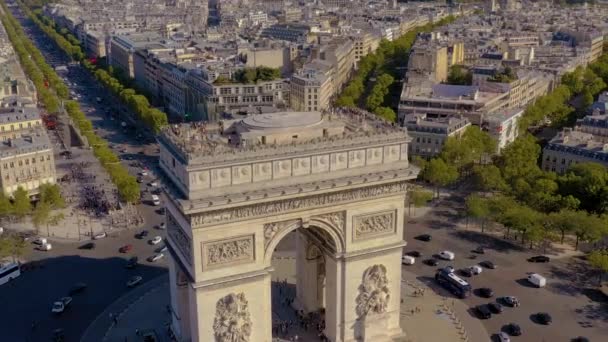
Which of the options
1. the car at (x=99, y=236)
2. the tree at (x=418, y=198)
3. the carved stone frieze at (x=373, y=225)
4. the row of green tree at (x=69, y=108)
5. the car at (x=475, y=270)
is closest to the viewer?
the carved stone frieze at (x=373, y=225)

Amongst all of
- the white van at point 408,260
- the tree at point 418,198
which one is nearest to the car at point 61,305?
the white van at point 408,260

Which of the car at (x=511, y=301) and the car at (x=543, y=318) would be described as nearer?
the car at (x=543, y=318)

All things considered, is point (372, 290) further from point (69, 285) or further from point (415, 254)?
point (69, 285)

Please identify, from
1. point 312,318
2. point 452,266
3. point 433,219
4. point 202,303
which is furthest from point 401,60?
point 202,303

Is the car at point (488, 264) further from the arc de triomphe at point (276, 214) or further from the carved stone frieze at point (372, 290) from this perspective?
the carved stone frieze at point (372, 290)

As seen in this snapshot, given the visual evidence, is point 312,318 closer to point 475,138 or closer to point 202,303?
point 202,303

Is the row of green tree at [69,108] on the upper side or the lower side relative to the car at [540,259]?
upper

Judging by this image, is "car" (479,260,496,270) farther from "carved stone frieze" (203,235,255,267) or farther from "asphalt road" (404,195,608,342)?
"carved stone frieze" (203,235,255,267)

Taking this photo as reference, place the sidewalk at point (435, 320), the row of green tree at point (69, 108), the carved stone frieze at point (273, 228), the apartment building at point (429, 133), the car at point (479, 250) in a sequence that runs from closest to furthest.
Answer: the carved stone frieze at point (273, 228)
the sidewalk at point (435, 320)
the car at point (479, 250)
the row of green tree at point (69, 108)
the apartment building at point (429, 133)
